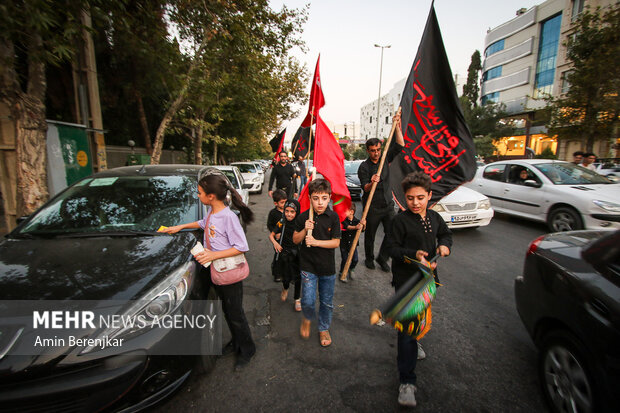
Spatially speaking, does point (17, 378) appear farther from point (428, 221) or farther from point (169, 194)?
point (428, 221)

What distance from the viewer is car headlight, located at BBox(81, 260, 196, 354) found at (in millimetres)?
1591

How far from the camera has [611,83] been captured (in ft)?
34.3

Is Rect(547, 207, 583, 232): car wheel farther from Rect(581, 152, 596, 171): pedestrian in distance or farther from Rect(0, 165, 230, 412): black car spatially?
Rect(0, 165, 230, 412): black car

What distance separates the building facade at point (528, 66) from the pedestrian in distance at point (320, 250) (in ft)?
98.0

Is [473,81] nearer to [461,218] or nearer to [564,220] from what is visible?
[564,220]

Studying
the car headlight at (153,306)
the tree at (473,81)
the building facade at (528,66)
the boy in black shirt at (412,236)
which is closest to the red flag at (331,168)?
the boy in black shirt at (412,236)

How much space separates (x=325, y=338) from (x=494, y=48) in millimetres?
52956

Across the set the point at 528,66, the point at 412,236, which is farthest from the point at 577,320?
the point at 528,66

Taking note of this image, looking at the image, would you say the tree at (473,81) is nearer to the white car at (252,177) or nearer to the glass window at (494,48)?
the glass window at (494,48)

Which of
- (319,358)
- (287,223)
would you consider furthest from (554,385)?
(287,223)

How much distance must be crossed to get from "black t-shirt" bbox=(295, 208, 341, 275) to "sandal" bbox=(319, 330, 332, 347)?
2.01 ft

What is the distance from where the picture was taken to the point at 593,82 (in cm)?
1103

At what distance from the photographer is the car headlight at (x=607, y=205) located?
5.09 m

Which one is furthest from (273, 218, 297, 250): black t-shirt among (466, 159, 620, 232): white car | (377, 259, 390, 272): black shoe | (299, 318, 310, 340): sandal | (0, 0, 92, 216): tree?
(466, 159, 620, 232): white car
